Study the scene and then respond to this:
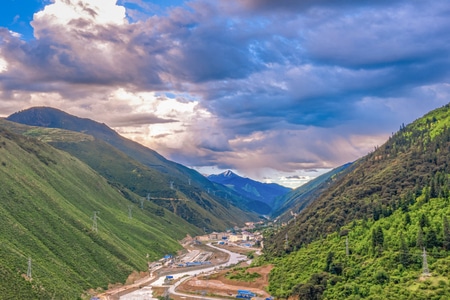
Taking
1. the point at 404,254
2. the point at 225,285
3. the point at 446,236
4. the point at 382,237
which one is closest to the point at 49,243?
the point at 225,285

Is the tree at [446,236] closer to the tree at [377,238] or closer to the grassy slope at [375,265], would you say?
the grassy slope at [375,265]

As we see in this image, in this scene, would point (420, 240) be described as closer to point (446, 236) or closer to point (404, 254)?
point (404, 254)

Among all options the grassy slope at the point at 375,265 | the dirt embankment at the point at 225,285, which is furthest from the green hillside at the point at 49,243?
the grassy slope at the point at 375,265

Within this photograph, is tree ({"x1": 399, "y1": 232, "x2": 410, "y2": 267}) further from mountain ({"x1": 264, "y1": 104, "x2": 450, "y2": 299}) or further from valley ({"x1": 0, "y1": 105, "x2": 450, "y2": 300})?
valley ({"x1": 0, "y1": 105, "x2": 450, "y2": 300})

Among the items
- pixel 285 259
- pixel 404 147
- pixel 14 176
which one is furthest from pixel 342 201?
pixel 14 176

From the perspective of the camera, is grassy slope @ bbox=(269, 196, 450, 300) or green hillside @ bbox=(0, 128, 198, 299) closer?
grassy slope @ bbox=(269, 196, 450, 300)

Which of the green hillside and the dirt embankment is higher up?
the green hillside

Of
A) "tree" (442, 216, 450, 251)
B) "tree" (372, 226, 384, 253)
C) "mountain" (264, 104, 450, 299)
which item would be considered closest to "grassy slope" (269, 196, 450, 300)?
"mountain" (264, 104, 450, 299)

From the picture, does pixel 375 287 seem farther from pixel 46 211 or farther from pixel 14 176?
pixel 14 176

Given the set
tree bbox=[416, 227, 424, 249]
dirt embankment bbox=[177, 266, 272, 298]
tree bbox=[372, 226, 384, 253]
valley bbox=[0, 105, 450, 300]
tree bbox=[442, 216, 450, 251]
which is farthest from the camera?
dirt embankment bbox=[177, 266, 272, 298]

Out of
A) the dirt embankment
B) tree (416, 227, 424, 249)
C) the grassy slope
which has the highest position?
tree (416, 227, 424, 249)
